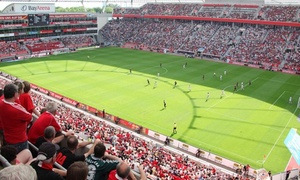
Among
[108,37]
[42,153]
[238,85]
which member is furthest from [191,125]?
[108,37]

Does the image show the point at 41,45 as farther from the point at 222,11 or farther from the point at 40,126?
the point at 40,126

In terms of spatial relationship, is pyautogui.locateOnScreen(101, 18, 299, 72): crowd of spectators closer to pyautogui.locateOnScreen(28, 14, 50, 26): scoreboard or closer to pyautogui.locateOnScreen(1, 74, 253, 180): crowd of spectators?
pyautogui.locateOnScreen(28, 14, 50, 26): scoreboard

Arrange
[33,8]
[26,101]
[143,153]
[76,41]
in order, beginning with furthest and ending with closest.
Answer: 1. [76,41]
2. [33,8]
3. [143,153]
4. [26,101]

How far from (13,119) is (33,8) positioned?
2693 inches

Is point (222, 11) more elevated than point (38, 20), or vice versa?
point (222, 11)

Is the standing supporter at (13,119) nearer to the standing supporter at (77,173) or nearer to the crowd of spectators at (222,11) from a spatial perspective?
the standing supporter at (77,173)

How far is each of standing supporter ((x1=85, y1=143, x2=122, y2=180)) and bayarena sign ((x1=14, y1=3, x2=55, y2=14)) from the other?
68.2m

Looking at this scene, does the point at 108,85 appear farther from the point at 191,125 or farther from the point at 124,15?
the point at 124,15

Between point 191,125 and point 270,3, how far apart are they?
174ft

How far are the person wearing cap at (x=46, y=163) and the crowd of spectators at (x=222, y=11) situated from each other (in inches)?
2518

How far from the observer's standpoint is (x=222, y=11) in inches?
2808

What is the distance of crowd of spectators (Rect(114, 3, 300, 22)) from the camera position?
61.8 meters

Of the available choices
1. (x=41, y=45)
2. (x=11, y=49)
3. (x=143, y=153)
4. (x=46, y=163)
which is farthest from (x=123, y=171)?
(x=41, y=45)

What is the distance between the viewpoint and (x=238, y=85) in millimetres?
41750
